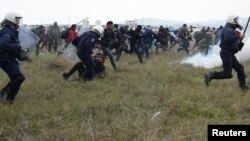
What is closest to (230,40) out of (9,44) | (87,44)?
(87,44)

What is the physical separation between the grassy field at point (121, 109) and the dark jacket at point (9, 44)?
0.91 metres

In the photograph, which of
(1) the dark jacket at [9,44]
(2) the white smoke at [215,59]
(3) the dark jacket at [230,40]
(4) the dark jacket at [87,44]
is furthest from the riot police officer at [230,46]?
(2) the white smoke at [215,59]

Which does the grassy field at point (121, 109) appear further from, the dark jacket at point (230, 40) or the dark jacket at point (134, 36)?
the dark jacket at point (134, 36)

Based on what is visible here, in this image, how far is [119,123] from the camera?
21.6 feet

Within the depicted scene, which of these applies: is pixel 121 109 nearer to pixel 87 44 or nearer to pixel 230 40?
pixel 230 40

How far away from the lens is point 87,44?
1035 centimetres

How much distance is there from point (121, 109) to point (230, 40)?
2835mm

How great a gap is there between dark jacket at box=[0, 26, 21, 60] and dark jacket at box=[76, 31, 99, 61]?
2.52 m

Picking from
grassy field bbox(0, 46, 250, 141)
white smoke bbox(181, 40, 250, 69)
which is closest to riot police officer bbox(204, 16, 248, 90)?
grassy field bbox(0, 46, 250, 141)

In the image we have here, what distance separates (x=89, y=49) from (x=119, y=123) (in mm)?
4099

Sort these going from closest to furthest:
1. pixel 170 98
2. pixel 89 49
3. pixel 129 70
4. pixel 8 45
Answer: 1. pixel 8 45
2. pixel 170 98
3. pixel 89 49
4. pixel 129 70

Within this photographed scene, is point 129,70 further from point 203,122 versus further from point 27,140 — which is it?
point 27,140

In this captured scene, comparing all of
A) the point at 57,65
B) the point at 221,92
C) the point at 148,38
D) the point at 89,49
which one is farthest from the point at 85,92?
the point at 148,38

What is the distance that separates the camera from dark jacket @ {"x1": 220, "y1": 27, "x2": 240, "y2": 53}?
8.97 m
